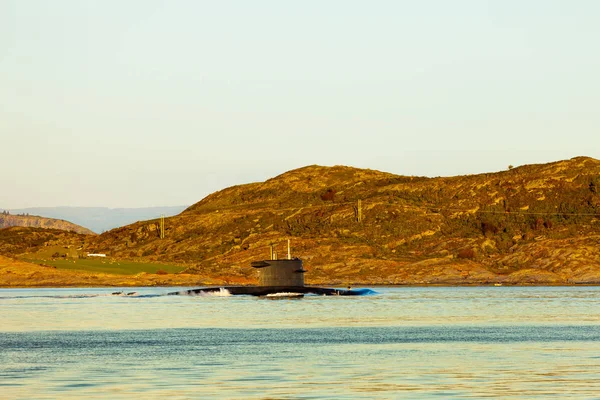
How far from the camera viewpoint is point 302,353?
201 ft

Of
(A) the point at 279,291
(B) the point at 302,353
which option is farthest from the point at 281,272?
(B) the point at 302,353

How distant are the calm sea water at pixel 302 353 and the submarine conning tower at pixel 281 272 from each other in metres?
24.4

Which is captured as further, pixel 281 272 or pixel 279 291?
pixel 279 291

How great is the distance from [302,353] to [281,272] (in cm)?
8126

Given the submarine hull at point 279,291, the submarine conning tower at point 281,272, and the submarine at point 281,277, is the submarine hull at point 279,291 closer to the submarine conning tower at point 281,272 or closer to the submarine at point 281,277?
the submarine at point 281,277

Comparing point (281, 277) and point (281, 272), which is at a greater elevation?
point (281, 272)

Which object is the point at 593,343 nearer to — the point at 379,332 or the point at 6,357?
the point at 379,332

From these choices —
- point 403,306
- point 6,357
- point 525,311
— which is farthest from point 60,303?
point 6,357

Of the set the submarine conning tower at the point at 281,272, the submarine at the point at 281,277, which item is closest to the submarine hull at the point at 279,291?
the submarine at the point at 281,277

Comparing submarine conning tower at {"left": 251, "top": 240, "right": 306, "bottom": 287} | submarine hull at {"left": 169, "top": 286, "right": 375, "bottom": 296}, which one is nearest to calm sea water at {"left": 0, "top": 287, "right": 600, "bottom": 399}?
submarine conning tower at {"left": 251, "top": 240, "right": 306, "bottom": 287}

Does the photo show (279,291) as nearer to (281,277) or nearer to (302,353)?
(281,277)

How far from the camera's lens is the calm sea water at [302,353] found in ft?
140

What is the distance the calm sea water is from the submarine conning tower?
79.9 ft

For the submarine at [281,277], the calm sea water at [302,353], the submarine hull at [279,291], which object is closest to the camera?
the calm sea water at [302,353]
